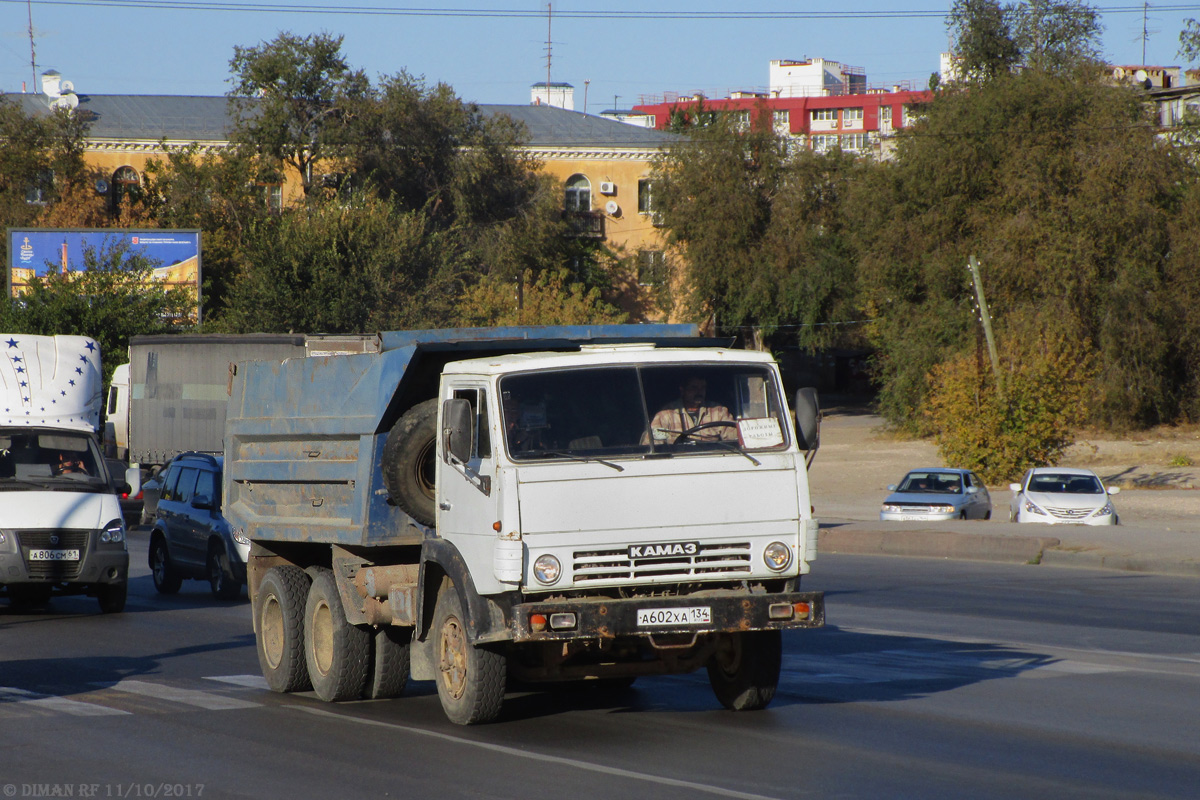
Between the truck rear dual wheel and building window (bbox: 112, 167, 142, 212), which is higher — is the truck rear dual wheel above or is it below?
below

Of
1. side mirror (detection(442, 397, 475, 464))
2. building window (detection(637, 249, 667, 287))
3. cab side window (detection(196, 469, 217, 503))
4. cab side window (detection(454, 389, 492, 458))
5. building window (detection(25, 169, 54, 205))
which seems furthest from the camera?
building window (detection(637, 249, 667, 287))

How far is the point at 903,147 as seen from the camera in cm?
5134

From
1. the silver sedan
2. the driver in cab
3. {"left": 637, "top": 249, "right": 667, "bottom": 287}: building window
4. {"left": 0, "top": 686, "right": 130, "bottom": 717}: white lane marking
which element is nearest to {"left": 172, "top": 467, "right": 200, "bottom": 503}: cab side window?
{"left": 0, "top": 686, "right": 130, "bottom": 717}: white lane marking

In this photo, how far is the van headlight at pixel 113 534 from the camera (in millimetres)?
14984

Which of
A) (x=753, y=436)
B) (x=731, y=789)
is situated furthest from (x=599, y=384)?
(x=731, y=789)

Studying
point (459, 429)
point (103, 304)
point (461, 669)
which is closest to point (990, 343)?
point (103, 304)

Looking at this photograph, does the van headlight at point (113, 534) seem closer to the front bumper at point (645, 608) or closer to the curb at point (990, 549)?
the front bumper at point (645, 608)

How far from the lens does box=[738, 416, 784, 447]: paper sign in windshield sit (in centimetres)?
804

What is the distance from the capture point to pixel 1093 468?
142ft

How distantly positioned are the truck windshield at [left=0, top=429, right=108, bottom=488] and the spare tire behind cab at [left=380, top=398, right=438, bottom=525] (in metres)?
8.09

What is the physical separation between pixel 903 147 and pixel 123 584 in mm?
41211

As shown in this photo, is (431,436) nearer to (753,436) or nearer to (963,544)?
(753,436)

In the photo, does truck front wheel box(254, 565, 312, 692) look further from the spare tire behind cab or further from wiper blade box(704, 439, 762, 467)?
wiper blade box(704, 439, 762, 467)

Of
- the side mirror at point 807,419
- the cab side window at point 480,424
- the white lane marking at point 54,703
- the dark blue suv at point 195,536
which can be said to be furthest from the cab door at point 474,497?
the dark blue suv at point 195,536
